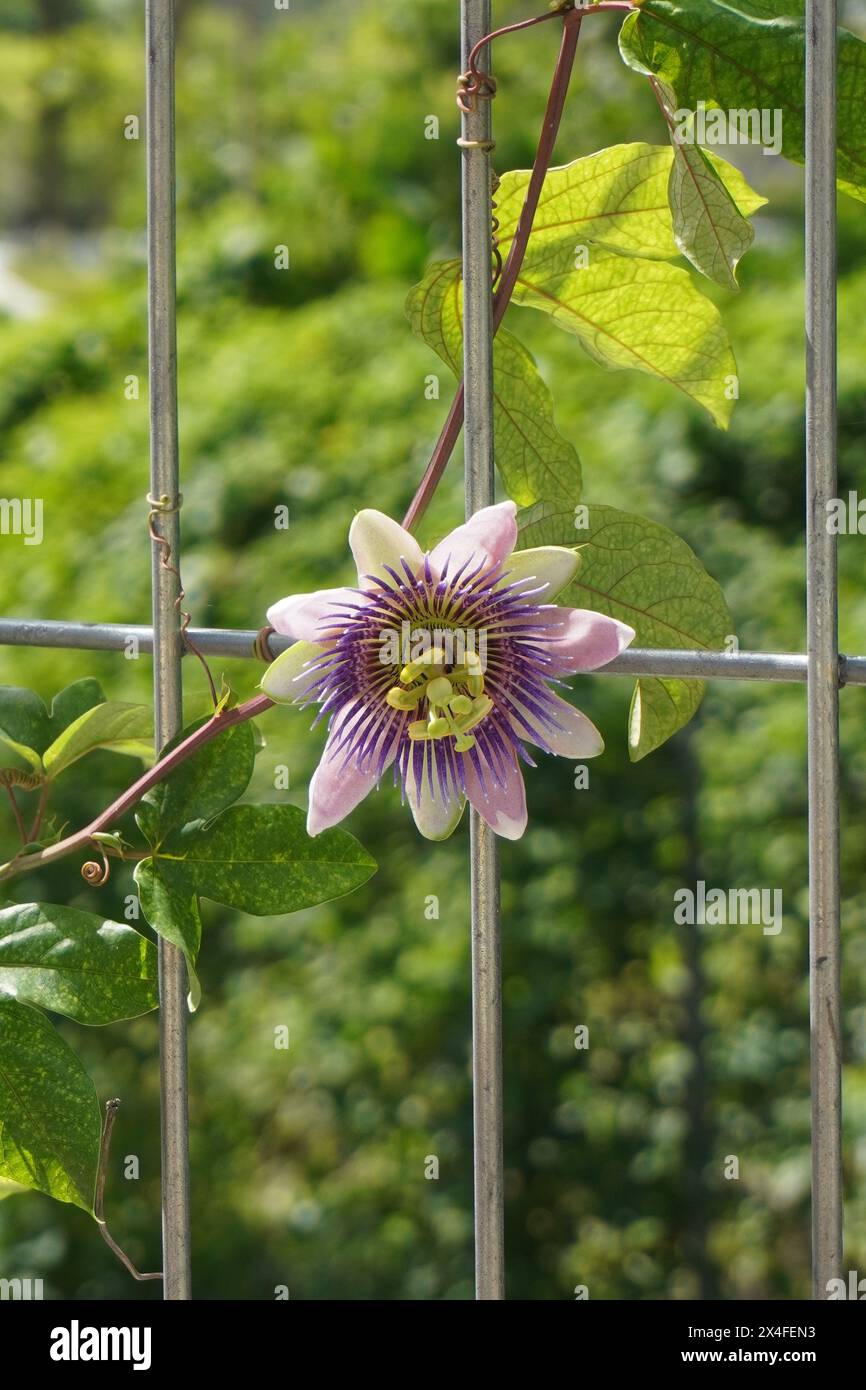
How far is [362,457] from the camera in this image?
298 centimetres

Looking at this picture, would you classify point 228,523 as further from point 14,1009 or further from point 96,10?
point 96,10

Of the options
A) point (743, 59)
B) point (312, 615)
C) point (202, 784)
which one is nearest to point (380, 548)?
point (312, 615)

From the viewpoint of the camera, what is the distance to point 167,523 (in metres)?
0.71

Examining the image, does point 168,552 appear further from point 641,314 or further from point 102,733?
point 641,314

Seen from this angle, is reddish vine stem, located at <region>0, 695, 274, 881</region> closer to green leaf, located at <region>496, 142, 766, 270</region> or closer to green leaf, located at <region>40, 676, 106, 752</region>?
green leaf, located at <region>40, 676, 106, 752</region>

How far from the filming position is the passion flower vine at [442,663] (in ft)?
2.09

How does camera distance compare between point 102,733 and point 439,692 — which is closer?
point 439,692

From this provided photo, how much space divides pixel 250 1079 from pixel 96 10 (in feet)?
27.1

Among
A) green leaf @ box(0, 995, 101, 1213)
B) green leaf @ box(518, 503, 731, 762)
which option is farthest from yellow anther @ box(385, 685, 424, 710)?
green leaf @ box(0, 995, 101, 1213)

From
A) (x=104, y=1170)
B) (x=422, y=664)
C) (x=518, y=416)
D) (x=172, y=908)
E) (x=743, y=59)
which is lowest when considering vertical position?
(x=104, y=1170)

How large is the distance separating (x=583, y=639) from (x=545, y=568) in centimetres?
3

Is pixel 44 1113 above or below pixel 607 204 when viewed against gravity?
below

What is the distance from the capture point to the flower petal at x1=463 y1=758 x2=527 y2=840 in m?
0.66

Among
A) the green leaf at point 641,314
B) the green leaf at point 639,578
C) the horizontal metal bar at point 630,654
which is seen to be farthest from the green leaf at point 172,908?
the green leaf at point 641,314
